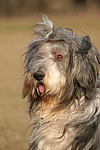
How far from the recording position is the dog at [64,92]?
8.29 ft

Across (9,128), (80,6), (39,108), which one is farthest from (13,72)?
(80,6)

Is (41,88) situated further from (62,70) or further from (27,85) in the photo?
(62,70)

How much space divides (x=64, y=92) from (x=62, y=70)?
0.67 ft

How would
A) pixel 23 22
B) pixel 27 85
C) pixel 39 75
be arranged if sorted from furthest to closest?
1. pixel 23 22
2. pixel 27 85
3. pixel 39 75

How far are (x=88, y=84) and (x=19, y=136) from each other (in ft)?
7.58

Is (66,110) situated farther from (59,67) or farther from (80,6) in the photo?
(80,6)

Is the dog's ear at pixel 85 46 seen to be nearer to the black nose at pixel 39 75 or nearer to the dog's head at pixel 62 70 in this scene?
Answer: the dog's head at pixel 62 70

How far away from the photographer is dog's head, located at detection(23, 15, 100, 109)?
8.38 ft

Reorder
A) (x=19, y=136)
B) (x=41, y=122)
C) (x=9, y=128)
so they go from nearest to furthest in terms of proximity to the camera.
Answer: (x=41, y=122) → (x=19, y=136) → (x=9, y=128)

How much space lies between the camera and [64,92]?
258 cm

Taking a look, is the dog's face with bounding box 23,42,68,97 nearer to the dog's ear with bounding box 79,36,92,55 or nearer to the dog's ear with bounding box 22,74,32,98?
the dog's ear with bounding box 22,74,32,98

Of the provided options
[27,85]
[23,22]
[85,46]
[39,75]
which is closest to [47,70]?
[39,75]

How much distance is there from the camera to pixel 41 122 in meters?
2.72

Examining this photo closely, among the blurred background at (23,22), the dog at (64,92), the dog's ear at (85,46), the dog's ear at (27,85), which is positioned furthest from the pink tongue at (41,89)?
the blurred background at (23,22)
